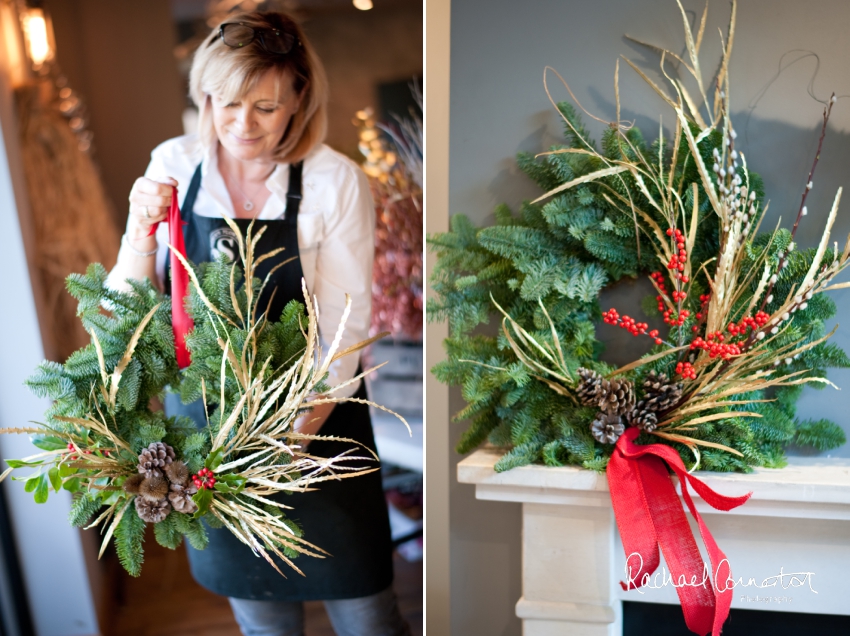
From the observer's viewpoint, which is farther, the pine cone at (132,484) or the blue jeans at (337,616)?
the blue jeans at (337,616)

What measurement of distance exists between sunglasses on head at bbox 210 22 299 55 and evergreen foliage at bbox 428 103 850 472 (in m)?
0.40

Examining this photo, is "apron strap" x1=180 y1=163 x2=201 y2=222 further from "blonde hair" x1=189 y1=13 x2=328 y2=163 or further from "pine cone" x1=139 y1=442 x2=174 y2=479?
"pine cone" x1=139 y1=442 x2=174 y2=479

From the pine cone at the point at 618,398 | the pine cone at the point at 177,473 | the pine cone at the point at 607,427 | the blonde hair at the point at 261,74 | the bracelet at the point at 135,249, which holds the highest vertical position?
the blonde hair at the point at 261,74

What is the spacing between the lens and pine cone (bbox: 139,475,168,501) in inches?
33.5

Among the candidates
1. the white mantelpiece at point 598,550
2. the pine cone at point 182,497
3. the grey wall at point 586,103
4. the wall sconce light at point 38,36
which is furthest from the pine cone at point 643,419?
the wall sconce light at point 38,36

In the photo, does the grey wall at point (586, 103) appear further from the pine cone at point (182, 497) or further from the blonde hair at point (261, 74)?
the pine cone at point (182, 497)

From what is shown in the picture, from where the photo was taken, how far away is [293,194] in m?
1.03

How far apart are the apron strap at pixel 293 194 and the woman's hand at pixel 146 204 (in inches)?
7.6

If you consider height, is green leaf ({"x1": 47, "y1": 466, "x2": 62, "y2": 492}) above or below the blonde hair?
below

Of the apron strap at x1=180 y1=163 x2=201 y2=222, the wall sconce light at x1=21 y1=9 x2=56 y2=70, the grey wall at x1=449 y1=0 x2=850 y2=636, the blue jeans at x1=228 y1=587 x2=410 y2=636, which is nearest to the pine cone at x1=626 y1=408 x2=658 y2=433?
the grey wall at x1=449 y1=0 x2=850 y2=636

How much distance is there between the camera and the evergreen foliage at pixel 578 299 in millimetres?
919

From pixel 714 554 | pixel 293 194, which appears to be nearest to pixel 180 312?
pixel 293 194

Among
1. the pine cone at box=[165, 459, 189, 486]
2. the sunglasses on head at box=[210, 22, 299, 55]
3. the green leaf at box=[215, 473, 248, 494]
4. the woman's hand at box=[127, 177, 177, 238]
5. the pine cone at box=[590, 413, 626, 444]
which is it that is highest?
the sunglasses on head at box=[210, 22, 299, 55]

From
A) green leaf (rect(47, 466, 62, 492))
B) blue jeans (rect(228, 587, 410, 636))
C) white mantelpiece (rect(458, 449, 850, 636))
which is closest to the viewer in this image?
green leaf (rect(47, 466, 62, 492))
